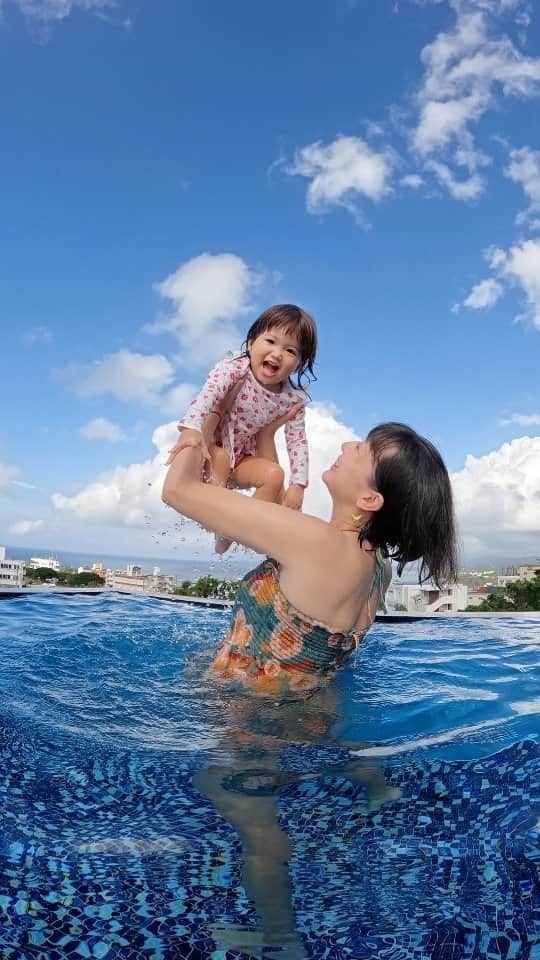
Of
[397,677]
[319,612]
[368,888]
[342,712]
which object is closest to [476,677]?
[397,677]

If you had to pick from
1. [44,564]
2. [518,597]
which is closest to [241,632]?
[518,597]

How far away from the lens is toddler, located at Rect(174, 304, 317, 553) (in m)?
4.07

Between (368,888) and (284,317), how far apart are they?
9.48ft

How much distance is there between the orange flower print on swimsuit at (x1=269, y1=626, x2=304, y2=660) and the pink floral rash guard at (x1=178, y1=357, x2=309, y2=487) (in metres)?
1.18

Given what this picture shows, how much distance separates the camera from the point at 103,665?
4.71m

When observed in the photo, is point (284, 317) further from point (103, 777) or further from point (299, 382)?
point (103, 777)

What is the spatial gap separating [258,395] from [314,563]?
58.6 inches

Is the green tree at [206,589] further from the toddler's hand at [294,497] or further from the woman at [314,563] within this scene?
the woman at [314,563]

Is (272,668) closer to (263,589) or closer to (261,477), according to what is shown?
(263,589)

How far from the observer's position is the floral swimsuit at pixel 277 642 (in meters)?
3.14

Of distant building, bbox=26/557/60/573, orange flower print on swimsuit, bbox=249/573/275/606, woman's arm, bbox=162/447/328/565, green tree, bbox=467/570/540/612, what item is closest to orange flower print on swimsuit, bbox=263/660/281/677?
orange flower print on swimsuit, bbox=249/573/275/606

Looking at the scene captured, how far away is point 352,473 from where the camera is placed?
3037 millimetres

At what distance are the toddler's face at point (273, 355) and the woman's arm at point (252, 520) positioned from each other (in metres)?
1.17

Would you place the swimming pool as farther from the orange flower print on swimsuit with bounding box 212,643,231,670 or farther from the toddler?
the toddler
